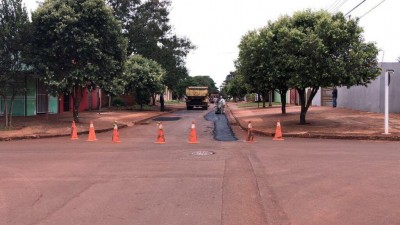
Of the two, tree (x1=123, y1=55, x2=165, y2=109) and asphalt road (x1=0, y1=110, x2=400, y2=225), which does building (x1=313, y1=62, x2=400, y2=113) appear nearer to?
asphalt road (x1=0, y1=110, x2=400, y2=225)

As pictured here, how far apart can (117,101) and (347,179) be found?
1459 inches

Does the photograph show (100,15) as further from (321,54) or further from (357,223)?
(357,223)

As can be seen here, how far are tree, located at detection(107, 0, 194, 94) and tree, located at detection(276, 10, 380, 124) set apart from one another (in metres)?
25.4

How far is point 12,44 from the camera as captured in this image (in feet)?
64.7

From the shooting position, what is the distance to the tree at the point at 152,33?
4291 centimetres

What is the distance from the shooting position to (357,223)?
5922 mm

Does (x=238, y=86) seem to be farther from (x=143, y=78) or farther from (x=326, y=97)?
(x=143, y=78)

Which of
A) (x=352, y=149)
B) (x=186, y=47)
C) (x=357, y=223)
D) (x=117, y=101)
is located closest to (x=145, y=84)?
(x=117, y=101)

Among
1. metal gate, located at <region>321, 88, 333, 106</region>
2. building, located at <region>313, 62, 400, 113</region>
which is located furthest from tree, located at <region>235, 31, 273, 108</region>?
metal gate, located at <region>321, 88, 333, 106</region>

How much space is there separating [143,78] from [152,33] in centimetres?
763

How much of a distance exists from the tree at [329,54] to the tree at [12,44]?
1150 centimetres

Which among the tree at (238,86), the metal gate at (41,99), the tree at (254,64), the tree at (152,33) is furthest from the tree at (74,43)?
the tree at (152,33)

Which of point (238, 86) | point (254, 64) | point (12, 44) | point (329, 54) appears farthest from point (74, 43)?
point (238, 86)

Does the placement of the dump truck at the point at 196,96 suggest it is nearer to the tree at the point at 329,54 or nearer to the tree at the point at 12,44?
the tree at the point at 12,44
